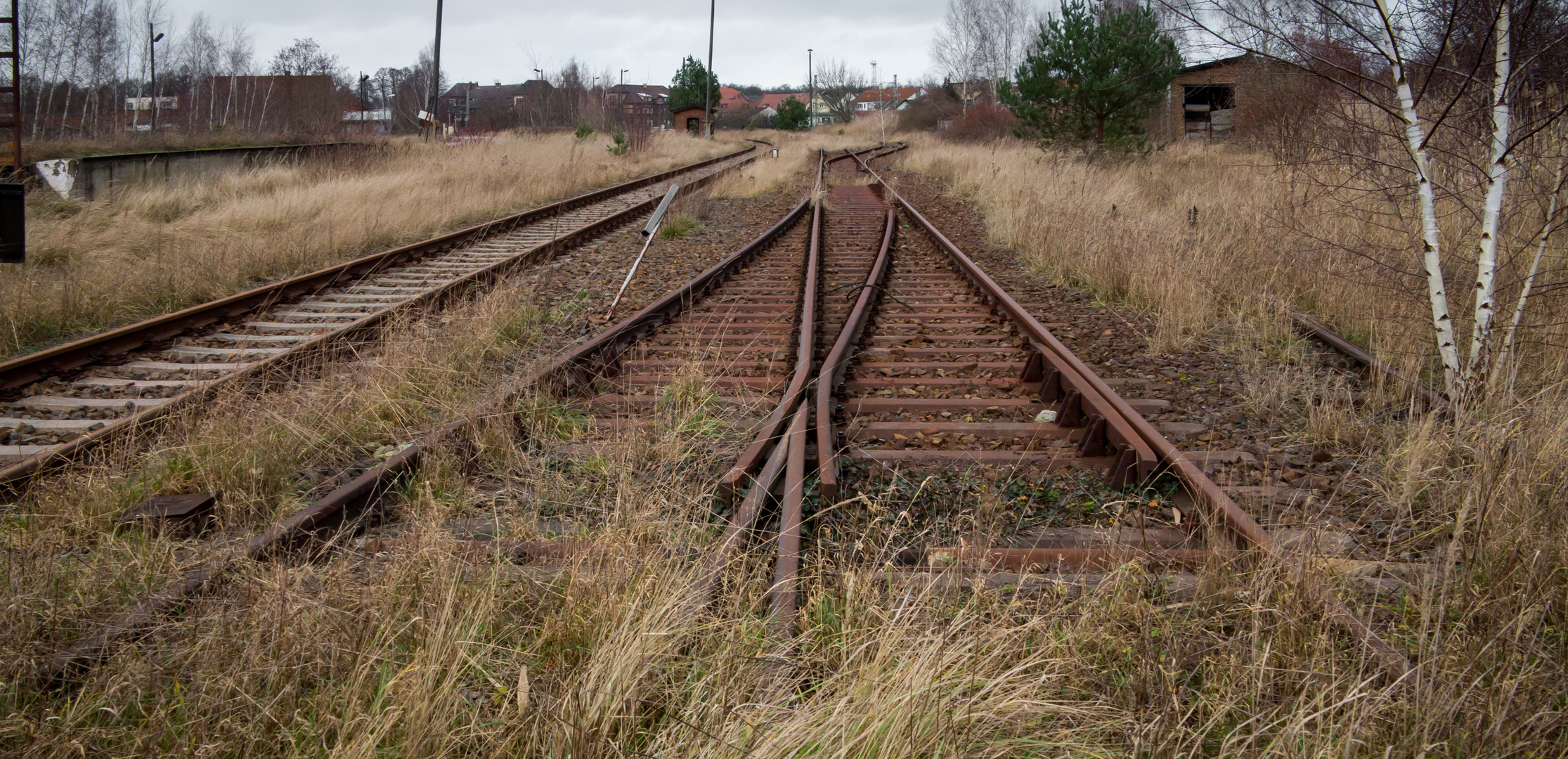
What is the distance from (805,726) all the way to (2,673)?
6.03ft

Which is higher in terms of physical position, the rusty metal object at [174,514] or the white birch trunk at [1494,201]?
the white birch trunk at [1494,201]

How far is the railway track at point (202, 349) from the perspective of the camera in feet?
14.8

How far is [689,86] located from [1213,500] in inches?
2699

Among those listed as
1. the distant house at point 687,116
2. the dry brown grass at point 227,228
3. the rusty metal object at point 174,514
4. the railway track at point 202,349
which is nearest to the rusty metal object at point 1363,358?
the rusty metal object at point 174,514

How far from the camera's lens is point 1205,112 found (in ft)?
111

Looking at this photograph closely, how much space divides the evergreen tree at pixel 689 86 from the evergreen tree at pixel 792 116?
12.7 m

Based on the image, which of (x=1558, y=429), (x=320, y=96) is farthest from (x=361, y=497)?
(x=320, y=96)

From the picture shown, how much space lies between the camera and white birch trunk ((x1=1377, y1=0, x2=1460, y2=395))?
4.47 meters

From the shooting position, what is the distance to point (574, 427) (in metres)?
4.51

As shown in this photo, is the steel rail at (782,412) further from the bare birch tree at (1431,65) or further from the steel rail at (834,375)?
the bare birch tree at (1431,65)

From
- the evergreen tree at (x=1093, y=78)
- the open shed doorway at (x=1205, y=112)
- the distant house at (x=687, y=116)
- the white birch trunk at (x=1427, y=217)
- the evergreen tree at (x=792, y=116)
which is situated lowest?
the white birch trunk at (x=1427, y=217)

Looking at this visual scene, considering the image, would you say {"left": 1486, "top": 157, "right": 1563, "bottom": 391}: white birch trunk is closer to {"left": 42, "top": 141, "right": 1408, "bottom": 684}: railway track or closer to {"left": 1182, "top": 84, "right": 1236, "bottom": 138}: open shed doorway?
{"left": 42, "top": 141, "right": 1408, "bottom": 684}: railway track

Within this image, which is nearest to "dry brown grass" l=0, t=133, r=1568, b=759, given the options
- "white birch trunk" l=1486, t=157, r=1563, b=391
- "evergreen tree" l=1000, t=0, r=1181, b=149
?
"white birch trunk" l=1486, t=157, r=1563, b=391

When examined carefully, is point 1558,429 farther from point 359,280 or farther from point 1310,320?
point 359,280
